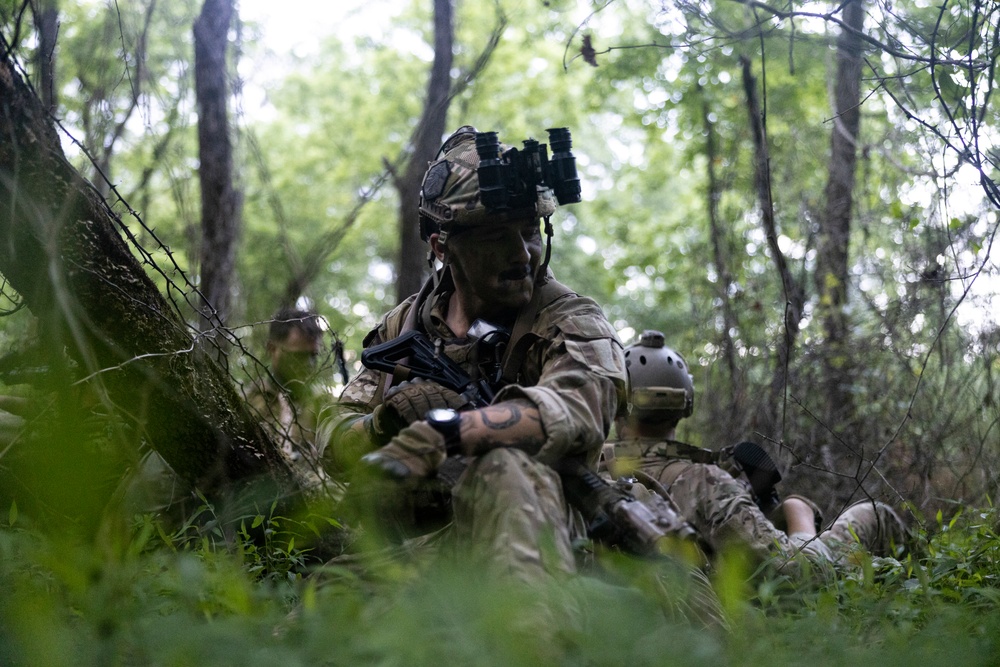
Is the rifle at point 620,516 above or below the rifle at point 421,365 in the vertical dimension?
below

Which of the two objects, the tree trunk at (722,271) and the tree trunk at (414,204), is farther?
the tree trunk at (414,204)

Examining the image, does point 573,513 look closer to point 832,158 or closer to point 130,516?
point 130,516

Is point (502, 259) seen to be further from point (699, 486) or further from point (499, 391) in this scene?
point (699, 486)

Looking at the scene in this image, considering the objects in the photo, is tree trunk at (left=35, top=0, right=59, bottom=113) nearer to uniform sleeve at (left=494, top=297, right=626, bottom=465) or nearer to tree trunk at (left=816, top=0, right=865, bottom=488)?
uniform sleeve at (left=494, top=297, right=626, bottom=465)

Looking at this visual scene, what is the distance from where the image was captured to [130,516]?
3500mm

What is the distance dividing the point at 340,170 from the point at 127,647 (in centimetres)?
1854

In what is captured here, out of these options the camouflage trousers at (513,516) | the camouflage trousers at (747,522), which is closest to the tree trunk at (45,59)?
the camouflage trousers at (513,516)

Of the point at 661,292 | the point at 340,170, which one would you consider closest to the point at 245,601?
the point at 661,292

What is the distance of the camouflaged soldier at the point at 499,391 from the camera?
2758 millimetres

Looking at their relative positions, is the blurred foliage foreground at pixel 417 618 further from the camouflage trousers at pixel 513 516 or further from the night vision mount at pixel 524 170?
the night vision mount at pixel 524 170

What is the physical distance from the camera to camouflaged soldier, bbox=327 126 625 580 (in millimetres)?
2758

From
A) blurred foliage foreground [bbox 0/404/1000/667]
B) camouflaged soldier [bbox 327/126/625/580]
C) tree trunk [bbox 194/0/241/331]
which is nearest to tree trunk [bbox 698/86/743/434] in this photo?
camouflaged soldier [bbox 327/126/625/580]

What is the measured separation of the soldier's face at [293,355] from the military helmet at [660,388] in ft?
6.52

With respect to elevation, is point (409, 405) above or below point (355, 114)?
below
